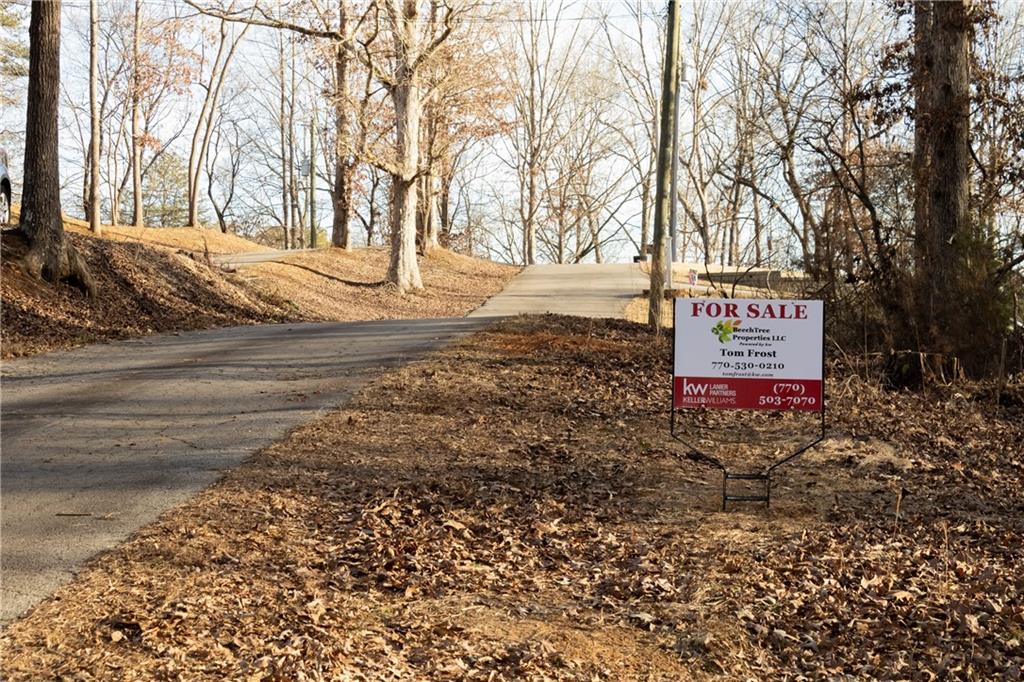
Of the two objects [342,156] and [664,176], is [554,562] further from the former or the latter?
[342,156]

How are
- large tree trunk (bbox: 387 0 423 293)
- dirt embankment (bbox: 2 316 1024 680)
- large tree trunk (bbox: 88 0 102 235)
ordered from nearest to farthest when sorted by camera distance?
dirt embankment (bbox: 2 316 1024 680) < large tree trunk (bbox: 387 0 423 293) < large tree trunk (bbox: 88 0 102 235)

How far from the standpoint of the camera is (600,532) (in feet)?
23.2

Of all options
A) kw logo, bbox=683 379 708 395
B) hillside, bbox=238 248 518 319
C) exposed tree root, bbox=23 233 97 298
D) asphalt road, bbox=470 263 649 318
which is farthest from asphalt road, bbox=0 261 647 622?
asphalt road, bbox=470 263 649 318

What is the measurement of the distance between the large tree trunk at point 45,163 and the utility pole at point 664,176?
30.3ft

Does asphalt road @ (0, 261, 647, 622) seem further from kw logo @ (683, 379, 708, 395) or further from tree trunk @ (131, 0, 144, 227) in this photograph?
tree trunk @ (131, 0, 144, 227)

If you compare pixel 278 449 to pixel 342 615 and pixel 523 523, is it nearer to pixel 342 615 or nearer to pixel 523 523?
pixel 523 523

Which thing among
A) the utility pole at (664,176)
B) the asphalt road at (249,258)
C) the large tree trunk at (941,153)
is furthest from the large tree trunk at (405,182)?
the large tree trunk at (941,153)

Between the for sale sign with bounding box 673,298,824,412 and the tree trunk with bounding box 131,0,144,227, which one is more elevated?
the tree trunk with bounding box 131,0,144,227

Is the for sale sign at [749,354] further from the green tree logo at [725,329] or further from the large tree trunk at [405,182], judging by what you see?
the large tree trunk at [405,182]

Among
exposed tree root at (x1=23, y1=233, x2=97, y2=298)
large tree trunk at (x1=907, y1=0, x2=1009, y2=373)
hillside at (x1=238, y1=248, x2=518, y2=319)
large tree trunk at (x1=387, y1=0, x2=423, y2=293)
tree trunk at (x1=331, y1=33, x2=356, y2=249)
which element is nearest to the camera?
large tree trunk at (x1=907, y1=0, x2=1009, y2=373)

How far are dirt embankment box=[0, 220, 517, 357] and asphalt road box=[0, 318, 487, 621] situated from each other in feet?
3.73

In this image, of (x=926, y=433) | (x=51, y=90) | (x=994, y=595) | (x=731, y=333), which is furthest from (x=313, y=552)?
(x=51, y=90)

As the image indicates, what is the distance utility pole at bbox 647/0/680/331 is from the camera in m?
15.1

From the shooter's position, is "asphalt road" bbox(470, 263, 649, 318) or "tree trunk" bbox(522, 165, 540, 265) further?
"tree trunk" bbox(522, 165, 540, 265)
